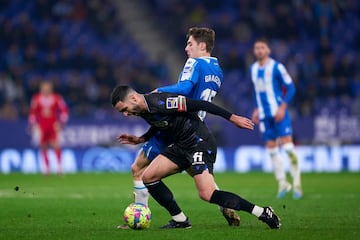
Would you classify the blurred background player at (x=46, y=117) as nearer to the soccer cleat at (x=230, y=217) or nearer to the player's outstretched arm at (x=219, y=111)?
the soccer cleat at (x=230, y=217)

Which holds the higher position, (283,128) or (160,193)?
(283,128)

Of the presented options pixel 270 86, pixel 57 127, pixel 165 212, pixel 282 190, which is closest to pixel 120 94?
pixel 165 212

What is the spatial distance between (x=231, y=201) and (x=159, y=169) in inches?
36.6

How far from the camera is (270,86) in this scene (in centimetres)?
1449

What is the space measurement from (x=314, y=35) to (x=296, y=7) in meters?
1.32

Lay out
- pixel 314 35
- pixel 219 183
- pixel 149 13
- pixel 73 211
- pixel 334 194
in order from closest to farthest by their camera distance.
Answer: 1. pixel 73 211
2. pixel 334 194
3. pixel 219 183
4. pixel 314 35
5. pixel 149 13

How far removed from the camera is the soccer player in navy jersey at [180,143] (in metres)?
8.69

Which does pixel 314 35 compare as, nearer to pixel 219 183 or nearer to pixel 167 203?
pixel 219 183

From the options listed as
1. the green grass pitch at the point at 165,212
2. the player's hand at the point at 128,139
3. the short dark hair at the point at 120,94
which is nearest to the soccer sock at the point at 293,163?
the green grass pitch at the point at 165,212

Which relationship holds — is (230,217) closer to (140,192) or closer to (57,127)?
(140,192)

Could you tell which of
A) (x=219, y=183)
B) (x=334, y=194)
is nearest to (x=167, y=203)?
(x=334, y=194)

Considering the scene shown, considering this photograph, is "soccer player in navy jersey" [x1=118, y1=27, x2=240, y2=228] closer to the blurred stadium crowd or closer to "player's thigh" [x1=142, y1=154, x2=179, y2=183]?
"player's thigh" [x1=142, y1=154, x2=179, y2=183]

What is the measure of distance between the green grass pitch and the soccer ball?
123 millimetres

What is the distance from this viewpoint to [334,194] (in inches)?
573
